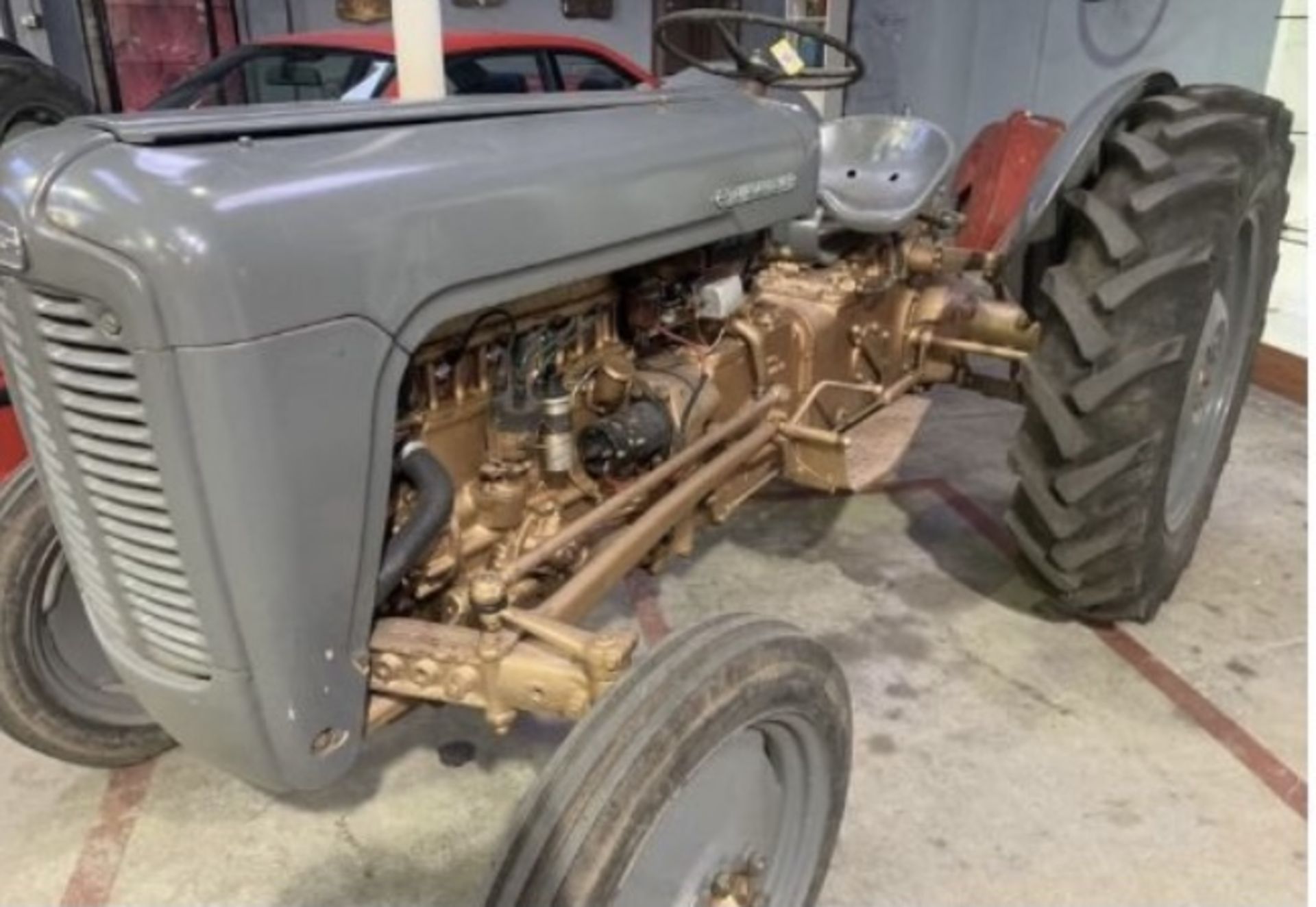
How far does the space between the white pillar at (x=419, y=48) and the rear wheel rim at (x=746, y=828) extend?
1.01 meters

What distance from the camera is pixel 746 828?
4.66 feet

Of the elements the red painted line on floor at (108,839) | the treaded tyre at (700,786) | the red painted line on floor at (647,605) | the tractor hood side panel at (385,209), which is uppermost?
the tractor hood side panel at (385,209)

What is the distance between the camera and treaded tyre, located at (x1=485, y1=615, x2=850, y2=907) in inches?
42.9

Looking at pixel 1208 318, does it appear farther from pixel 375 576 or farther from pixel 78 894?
pixel 78 894

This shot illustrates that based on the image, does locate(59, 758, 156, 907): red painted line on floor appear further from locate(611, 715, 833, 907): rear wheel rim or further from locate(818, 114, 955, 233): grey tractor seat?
locate(818, 114, 955, 233): grey tractor seat

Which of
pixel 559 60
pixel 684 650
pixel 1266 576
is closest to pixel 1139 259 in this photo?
pixel 1266 576

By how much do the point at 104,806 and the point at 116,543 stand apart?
Result: 93cm

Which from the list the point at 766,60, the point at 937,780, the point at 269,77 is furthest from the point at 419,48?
the point at 269,77

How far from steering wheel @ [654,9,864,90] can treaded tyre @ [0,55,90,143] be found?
2322mm

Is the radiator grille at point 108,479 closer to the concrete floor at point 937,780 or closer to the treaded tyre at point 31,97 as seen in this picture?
the concrete floor at point 937,780

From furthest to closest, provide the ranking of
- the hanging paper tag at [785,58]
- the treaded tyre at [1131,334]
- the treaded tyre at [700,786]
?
the hanging paper tag at [785,58]
the treaded tyre at [1131,334]
the treaded tyre at [700,786]

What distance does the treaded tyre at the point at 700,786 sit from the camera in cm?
109

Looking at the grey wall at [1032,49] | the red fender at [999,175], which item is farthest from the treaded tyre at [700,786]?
the grey wall at [1032,49]

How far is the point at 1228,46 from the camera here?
3.94 m
